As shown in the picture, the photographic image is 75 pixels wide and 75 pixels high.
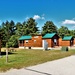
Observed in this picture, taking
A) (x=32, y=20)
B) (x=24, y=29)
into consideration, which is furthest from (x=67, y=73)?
(x=32, y=20)

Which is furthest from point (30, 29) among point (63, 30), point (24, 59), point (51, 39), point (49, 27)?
point (24, 59)

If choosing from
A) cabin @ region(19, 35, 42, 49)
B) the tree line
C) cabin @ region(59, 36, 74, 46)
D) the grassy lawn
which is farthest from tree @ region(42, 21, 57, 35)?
the grassy lawn

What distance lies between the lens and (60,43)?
62031mm

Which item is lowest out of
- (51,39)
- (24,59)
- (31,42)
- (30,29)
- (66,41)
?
(24,59)

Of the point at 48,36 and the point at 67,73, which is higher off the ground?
the point at 48,36

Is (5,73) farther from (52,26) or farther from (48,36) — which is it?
(52,26)

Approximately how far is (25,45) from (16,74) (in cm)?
4770

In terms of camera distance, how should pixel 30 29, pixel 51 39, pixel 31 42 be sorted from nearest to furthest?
1. pixel 51 39
2. pixel 31 42
3. pixel 30 29

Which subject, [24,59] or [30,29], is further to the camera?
[30,29]

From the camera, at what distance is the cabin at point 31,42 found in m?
55.5

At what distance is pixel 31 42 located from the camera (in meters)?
56.9

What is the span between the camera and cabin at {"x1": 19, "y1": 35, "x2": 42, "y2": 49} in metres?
55.5

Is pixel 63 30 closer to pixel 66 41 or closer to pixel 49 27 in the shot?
pixel 49 27

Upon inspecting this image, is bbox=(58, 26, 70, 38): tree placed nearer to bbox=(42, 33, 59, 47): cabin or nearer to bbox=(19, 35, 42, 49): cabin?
bbox=(42, 33, 59, 47): cabin
